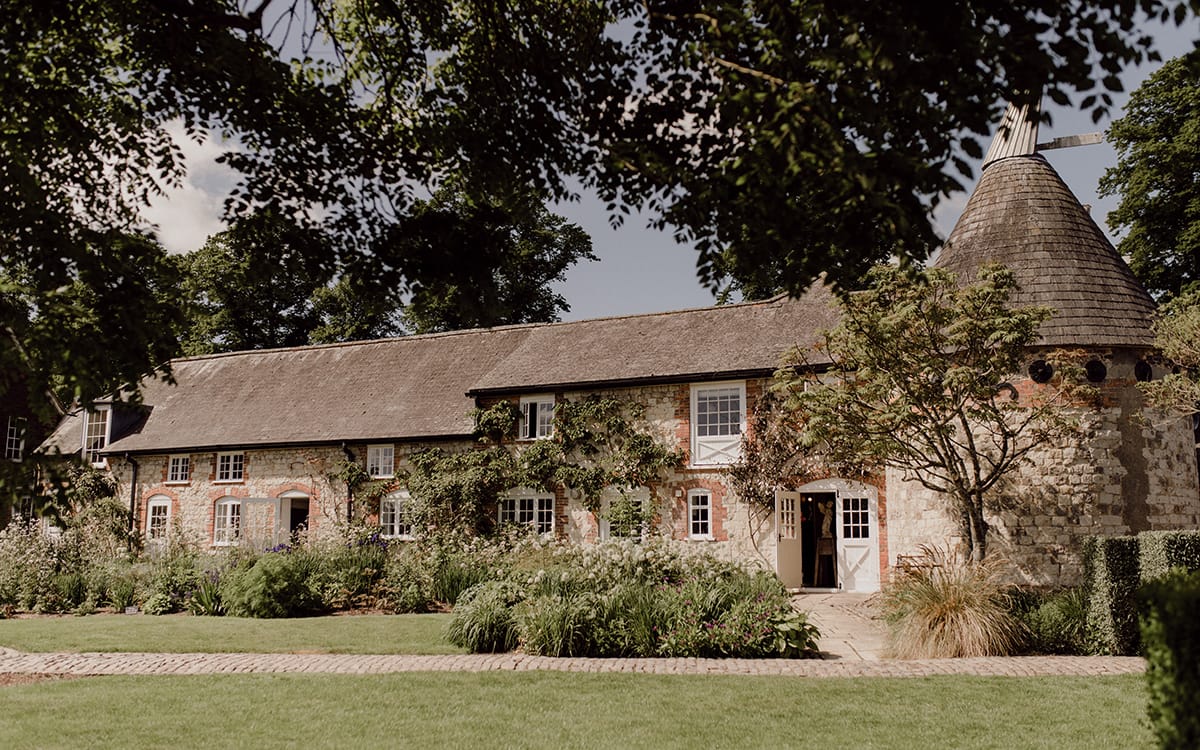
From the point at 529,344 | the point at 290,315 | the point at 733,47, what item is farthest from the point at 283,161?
the point at 290,315

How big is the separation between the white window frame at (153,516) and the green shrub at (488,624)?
1725 centimetres

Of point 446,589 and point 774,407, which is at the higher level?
point 774,407

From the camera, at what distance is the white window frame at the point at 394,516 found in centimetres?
2350

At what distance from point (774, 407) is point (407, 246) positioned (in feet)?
45.5

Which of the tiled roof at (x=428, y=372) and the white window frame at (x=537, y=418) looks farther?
the white window frame at (x=537, y=418)

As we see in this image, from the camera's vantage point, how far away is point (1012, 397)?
14867mm

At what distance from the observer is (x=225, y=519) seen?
25859 mm

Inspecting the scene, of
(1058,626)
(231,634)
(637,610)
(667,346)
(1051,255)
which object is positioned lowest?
(231,634)

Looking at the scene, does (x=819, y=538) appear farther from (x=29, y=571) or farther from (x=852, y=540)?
(x=29, y=571)

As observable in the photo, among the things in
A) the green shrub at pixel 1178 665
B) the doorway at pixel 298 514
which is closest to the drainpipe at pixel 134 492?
the doorway at pixel 298 514

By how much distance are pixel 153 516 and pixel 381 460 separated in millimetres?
8020

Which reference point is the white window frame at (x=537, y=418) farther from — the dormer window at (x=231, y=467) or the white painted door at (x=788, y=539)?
the dormer window at (x=231, y=467)

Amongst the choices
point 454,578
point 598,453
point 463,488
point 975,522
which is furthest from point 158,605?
point 975,522

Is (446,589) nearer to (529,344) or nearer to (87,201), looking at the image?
(529,344)
